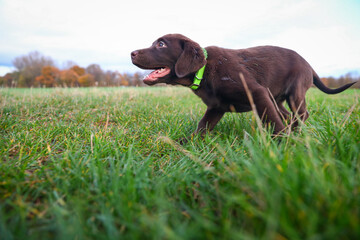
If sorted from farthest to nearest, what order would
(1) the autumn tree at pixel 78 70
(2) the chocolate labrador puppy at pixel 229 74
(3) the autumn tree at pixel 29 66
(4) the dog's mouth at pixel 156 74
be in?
(1) the autumn tree at pixel 78 70 < (3) the autumn tree at pixel 29 66 < (4) the dog's mouth at pixel 156 74 < (2) the chocolate labrador puppy at pixel 229 74

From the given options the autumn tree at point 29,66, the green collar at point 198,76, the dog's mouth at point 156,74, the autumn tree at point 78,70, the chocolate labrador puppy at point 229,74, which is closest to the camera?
the chocolate labrador puppy at point 229,74

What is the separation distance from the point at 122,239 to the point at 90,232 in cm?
18

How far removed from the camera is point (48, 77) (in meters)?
49.1

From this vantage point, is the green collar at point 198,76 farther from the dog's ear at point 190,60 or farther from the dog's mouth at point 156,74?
the dog's mouth at point 156,74

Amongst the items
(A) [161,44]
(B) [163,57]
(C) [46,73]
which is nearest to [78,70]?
(C) [46,73]

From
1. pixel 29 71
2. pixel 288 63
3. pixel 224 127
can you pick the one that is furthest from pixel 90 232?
pixel 29 71

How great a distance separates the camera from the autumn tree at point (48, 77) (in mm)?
46150

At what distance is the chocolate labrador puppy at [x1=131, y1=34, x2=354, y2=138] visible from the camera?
2.36 m

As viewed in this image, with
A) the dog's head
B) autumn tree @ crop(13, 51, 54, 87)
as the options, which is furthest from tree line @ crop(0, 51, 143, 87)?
the dog's head

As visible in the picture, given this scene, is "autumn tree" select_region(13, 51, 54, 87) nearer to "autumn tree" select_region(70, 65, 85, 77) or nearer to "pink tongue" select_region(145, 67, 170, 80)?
"autumn tree" select_region(70, 65, 85, 77)

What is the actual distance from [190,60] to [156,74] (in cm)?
59

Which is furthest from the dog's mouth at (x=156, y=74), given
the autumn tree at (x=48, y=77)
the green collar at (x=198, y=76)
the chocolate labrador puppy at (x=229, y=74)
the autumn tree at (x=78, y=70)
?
the autumn tree at (x=78, y=70)

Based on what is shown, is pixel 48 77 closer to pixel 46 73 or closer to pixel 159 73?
pixel 46 73

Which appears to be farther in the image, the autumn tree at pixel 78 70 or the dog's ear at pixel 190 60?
the autumn tree at pixel 78 70
